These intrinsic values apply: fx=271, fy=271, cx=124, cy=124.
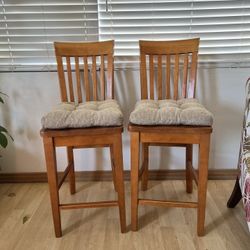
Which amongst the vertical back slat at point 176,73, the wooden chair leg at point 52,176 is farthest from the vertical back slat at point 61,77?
the vertical back slat at point 176,73

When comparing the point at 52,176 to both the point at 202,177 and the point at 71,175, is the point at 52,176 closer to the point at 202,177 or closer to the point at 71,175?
the point at 71,175

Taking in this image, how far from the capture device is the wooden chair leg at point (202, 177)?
1.22 metres

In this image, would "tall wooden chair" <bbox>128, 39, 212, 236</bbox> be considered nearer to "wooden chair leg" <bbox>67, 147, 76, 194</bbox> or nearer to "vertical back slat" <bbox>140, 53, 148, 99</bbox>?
"vertical back slat" <bbox>140, 53, 148, 99</bbox>

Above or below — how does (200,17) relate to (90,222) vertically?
above

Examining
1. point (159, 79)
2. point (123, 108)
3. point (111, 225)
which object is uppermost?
point (159, 79)

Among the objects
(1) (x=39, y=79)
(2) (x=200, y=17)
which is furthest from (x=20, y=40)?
(2) (x=200, y=17)

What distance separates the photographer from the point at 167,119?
1.20m

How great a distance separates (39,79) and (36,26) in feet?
1.04

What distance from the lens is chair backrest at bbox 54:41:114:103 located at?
151cm

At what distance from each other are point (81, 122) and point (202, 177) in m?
0.62

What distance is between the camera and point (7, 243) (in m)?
1.33

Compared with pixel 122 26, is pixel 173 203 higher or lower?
lower

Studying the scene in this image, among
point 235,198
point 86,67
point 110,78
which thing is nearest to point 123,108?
point 110,78

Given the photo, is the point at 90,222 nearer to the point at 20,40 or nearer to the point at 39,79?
the point at 39,79
